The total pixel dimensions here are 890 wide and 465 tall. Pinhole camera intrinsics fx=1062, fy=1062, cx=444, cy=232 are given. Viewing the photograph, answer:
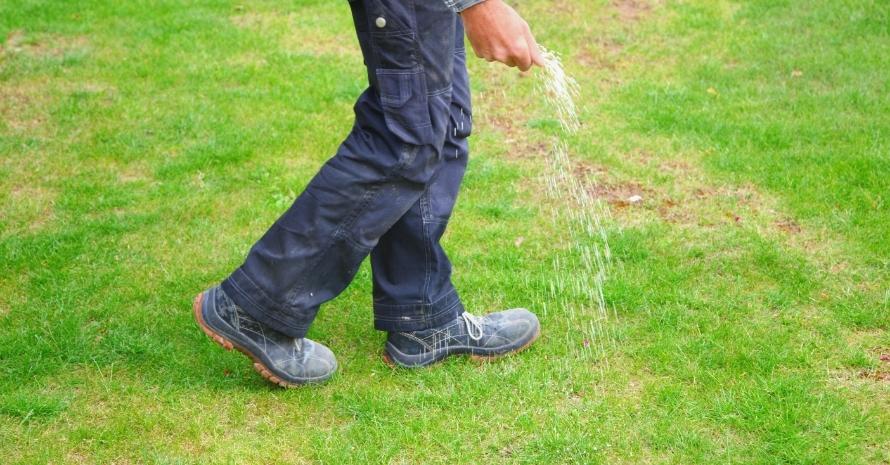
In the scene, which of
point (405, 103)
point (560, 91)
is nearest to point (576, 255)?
point (560, 91)

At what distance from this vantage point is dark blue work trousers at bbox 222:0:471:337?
9.95 ft

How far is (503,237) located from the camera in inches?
181

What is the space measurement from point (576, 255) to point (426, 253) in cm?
111

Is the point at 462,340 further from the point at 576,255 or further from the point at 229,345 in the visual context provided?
the point at 576,255

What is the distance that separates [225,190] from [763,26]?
3.86m

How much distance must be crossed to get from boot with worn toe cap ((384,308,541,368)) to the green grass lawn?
57 mm

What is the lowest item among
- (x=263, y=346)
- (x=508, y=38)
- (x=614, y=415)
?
(x=614, y=415)

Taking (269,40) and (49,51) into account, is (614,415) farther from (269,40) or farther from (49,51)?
(49,51)

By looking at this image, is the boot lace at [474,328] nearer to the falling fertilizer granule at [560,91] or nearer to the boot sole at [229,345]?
the boot sole at [229,345]

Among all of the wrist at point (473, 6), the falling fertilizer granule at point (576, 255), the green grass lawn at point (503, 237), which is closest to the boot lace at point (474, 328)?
the green grass lawn at point (503, 237)

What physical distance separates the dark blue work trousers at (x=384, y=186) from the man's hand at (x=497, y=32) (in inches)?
6.0

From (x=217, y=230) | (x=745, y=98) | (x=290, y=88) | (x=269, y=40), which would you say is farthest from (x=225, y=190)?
(x=745, y=98)

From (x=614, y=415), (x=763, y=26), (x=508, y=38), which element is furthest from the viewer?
(x=763, y=26)

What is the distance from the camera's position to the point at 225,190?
16.7ft
